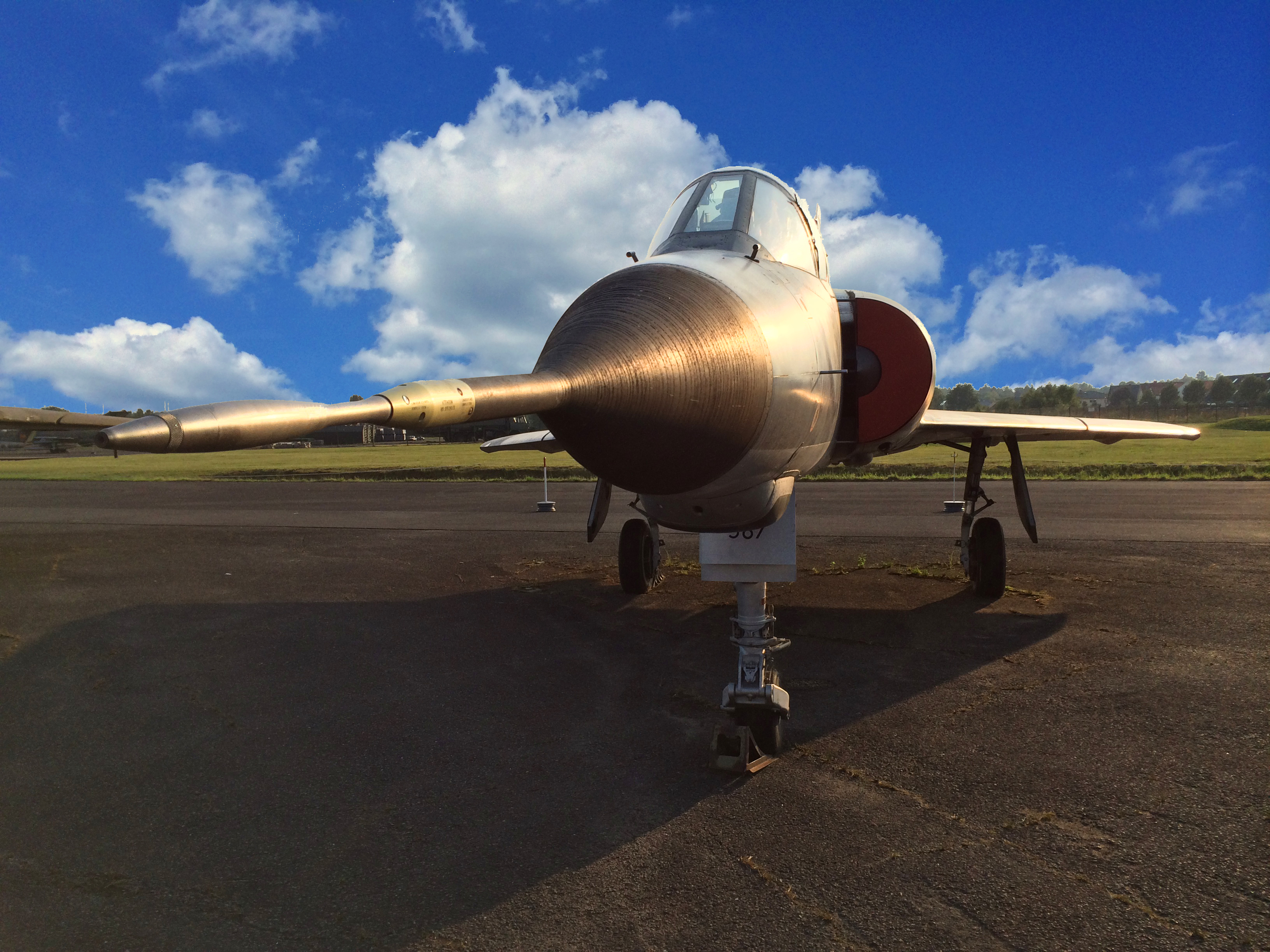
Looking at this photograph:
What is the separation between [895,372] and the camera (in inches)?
178

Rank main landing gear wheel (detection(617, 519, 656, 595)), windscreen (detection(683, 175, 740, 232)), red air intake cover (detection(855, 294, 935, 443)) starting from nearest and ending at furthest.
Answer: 1. windscreen (detection(683, 175, 740, 232))
2. red air intake cover (detection(855, 294, 935, 443))
3. main landing gear wheel (detection(617, 519, 656, 595))

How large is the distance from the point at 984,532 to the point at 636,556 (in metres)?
3.93

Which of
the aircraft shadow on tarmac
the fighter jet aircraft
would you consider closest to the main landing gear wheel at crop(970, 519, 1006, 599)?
the aircraft shadow on tarmac

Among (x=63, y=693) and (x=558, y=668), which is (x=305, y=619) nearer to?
(x=63, y=693)

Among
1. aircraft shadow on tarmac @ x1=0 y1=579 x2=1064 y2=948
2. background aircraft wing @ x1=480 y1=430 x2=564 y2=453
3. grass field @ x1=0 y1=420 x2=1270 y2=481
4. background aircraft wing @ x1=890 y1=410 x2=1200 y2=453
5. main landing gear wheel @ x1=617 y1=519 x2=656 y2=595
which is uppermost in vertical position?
background aircraft wing @ x1=890 y1=410 x2=1200 y2=453

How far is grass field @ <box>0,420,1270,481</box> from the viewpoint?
25172 mm

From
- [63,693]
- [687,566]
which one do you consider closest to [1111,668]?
[687,566]

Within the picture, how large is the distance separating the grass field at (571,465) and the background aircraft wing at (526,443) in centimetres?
770

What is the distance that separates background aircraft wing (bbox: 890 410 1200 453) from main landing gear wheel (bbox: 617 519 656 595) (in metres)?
3.31

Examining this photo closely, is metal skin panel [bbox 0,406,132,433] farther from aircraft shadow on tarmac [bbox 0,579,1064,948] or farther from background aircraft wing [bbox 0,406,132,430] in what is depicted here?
aircraft shadow on tarmac [bbox 0,579,1064,948]

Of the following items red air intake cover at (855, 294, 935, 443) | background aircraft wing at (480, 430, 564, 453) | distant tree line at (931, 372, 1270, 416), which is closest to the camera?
red air intake cover at (855, 294, 935, 443)

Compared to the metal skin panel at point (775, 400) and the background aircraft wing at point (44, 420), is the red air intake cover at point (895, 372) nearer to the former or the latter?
the metal skin panel at point (775, 400)

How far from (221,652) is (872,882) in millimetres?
6111

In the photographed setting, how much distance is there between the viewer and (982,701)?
514 cm
